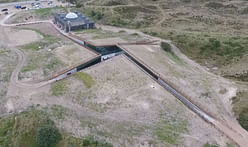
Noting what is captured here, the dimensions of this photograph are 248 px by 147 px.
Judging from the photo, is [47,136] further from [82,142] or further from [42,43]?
[42,43]

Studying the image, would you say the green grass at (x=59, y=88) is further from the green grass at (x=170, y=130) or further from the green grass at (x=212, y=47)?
the green grass at (x=212, y=47)

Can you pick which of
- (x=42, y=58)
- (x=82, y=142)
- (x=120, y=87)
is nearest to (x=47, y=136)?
(x=82, y=142)

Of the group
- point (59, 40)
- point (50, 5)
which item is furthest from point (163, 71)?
point (50, 5)

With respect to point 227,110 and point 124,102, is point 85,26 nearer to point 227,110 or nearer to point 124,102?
point 124,102

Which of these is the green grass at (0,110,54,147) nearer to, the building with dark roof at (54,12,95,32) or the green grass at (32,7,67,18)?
the building with dark roof at (54,12,95,32)

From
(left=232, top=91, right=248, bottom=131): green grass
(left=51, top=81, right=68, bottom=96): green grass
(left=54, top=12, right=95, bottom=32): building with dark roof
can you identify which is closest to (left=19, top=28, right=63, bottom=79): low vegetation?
(left=51, top=81, right=68, bottom=96): green grass

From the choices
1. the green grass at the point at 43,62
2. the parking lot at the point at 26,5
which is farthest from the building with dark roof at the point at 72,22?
the parking lot at the point at 26,5
